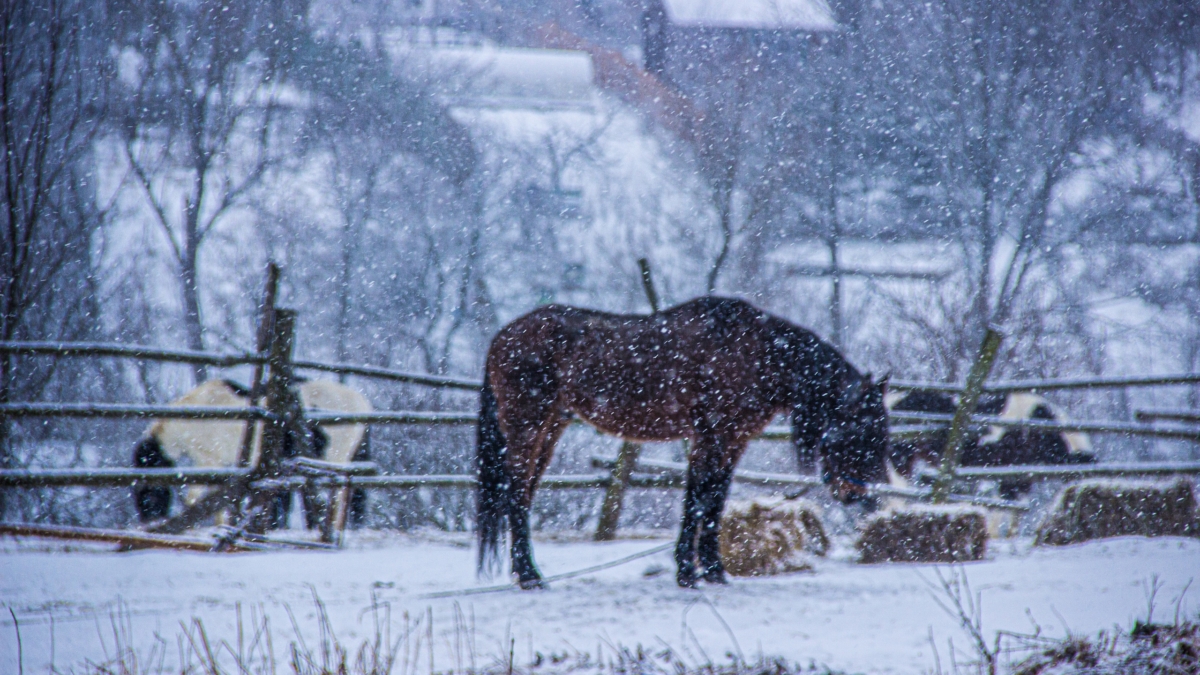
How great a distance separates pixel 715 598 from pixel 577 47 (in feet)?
12.5

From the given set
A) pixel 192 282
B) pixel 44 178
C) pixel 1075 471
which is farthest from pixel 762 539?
pixel 192 282

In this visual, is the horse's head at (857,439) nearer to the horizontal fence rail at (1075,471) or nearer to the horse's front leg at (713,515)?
the horse's front leg at (713,515)

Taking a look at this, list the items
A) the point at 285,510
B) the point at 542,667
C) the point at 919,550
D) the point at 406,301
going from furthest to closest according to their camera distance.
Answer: the point at 406,301 < the point at 285,510 < the point at 919,550 < the point at 542,667

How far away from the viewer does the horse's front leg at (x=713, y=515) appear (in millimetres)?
2514

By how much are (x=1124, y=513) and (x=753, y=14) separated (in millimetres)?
4227

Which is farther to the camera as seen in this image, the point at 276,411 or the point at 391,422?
the point at 391,422

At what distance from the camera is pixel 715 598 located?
87.7 inches

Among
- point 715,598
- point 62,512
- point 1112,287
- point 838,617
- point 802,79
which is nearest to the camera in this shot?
point 838,617

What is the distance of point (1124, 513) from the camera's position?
10.7 ft

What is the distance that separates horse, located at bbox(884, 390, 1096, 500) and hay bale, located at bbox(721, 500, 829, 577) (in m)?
1.79

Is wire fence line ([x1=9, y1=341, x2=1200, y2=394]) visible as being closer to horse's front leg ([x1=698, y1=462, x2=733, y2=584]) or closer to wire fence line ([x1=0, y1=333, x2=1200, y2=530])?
wire fence line ([x1=0, y1=333, x2=1200, y2=530])

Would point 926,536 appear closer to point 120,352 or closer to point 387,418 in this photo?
point 387,418

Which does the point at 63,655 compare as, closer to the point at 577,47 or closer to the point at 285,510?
the point at 285,510

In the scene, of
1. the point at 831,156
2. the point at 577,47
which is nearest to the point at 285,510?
the point at 577,47
